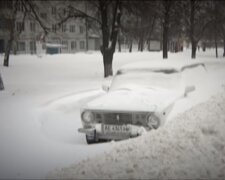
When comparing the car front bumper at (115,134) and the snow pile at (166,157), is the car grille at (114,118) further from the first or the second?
the snow pile at (166,157)

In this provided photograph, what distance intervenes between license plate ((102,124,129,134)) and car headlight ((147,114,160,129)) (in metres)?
0.42

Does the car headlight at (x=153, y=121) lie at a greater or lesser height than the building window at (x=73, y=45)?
lesser

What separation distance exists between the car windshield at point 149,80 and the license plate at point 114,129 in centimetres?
159

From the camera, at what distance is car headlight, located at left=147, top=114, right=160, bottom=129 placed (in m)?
6.05

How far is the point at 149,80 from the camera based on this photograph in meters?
7.93

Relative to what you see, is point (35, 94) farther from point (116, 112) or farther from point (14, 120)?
point (116, 112)

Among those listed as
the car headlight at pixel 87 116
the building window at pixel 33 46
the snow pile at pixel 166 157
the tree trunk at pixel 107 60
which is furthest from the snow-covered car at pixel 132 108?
the building window at pixel 33 46

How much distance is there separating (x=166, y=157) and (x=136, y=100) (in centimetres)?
193

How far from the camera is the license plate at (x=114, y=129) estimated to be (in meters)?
6.26

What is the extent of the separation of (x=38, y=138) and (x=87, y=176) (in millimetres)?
2958

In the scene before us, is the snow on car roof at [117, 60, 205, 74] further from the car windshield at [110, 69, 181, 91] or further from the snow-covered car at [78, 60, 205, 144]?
the snow-covered car at [78, 60, 205, 144]

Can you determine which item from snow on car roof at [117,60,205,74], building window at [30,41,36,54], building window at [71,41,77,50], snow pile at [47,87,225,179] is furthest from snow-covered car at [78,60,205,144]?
building window at [71,41,77,50]

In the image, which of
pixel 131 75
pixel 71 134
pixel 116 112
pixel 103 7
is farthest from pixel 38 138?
pixel 103 7

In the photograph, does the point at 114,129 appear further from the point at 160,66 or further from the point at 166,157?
the point at 160,66
